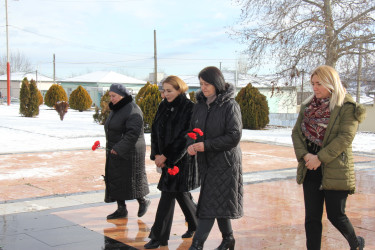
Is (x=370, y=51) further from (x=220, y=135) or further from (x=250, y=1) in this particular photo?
(x=220, y=135)

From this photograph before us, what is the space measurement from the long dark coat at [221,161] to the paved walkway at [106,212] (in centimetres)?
81

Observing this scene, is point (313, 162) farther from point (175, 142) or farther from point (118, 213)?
point (118, 213)

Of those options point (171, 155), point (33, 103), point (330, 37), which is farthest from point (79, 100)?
point (171, 155)

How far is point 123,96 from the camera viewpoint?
18.0 ft

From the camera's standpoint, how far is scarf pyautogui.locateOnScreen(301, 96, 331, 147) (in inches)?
151

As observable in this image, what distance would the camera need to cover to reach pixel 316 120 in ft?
12.7

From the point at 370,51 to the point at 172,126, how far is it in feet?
55.2

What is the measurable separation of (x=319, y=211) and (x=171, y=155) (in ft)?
5.02

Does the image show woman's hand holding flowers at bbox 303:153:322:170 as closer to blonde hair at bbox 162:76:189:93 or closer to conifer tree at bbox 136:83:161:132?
blonde hair at bbox 162:76:189:93

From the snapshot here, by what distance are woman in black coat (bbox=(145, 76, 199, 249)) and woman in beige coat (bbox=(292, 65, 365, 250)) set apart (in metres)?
1.19

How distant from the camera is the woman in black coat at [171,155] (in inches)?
180

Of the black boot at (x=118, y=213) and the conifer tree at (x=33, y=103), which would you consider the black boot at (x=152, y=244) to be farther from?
the conifer tree at (x=33, y=103)

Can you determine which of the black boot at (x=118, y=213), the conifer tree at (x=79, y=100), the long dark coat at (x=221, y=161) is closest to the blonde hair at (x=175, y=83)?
the long dark coat at (x=221, y=161)

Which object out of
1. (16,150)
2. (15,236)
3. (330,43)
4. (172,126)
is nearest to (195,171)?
(172,126)
